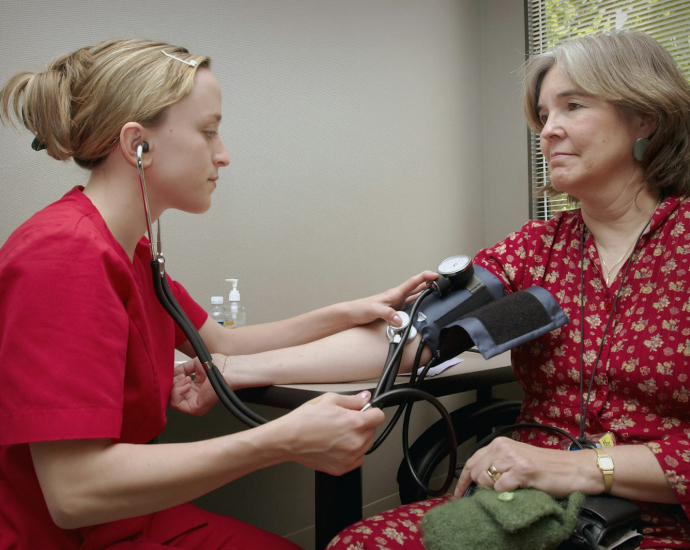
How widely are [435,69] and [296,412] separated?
2210mm

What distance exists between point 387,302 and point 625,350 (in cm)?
51

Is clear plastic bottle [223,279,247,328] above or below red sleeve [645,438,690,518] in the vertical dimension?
above

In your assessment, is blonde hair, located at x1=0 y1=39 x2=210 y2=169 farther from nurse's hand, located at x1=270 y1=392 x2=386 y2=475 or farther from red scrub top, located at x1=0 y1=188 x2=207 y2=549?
nurse's hand, located at x1=270 y1=392 x2=386 y2=475

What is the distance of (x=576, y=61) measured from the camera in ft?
4.09

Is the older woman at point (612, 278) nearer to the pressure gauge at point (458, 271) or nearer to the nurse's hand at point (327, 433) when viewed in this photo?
the pressure gauge at point (458, 271)

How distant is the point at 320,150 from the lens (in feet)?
7.10

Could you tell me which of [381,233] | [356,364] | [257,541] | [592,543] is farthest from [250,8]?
[592,543]

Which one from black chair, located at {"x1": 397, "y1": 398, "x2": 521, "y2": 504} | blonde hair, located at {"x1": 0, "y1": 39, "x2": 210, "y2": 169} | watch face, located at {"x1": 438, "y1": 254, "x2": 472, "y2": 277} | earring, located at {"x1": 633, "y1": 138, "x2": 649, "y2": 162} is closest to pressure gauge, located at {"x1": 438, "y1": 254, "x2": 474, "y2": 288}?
watch face, located at {"x1": 438, "y1": 254, "x2": 472, "y2": 277}

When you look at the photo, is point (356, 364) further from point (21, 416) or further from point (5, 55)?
point (5, 55)

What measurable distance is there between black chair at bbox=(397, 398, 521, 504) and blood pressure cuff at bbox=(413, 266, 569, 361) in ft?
0.62

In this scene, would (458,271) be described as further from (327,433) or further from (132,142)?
(132,142)

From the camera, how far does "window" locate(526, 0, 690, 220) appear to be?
7.52 ft

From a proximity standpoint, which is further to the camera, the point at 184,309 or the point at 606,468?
the point at 184,309

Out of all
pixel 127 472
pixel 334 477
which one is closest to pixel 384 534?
pixel 334 477
